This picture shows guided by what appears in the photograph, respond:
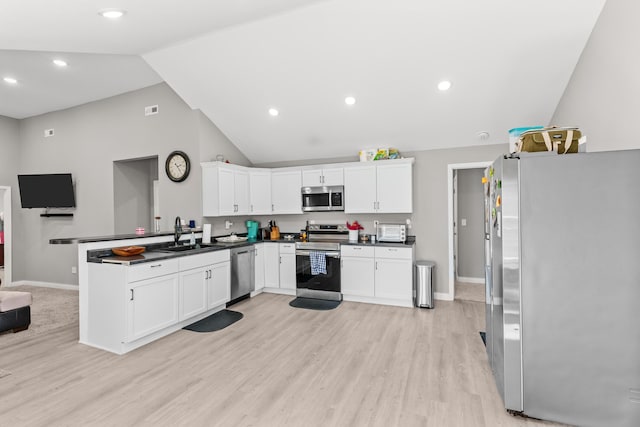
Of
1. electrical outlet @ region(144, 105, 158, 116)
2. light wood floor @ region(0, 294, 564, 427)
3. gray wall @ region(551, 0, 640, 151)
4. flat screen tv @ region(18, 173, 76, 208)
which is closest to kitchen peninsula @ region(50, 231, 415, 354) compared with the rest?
light wood floor @ region(0, 294, 564, 427)

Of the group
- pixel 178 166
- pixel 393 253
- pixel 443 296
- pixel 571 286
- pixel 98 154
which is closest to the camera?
pixel 571 286

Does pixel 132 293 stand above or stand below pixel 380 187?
below

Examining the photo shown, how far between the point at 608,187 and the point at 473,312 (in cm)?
281

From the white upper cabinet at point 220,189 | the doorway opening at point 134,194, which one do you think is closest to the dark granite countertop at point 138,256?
the white upper cabinet at point 220,189

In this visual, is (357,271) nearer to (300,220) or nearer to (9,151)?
(300,220)

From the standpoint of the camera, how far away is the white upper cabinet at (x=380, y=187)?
15.7 feet

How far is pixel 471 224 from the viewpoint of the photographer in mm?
6023

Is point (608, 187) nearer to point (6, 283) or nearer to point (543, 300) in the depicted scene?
point (543, 300)

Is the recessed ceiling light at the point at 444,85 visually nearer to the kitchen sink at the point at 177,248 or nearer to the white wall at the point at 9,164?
the kitchen sink at the point at 177,248

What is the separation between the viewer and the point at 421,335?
357cm

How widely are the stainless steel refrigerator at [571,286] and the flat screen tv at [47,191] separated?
23.0 feet

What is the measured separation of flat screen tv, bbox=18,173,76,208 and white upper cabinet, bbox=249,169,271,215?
3468 millimetres

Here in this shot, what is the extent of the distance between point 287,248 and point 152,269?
89.2 inches

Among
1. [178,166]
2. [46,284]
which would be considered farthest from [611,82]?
[46,284]
